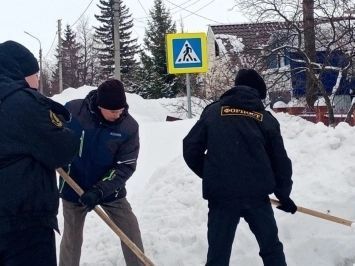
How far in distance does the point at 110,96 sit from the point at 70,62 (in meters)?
52.1

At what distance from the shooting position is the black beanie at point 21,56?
290 cm

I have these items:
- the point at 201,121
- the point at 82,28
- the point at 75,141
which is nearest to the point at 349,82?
the point at 201,121

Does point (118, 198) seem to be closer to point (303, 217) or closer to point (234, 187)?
point (234, 187)

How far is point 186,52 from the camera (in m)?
8.57

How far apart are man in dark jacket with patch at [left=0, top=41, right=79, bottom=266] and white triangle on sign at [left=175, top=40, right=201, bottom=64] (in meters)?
5.80

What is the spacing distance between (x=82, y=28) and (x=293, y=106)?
5181 cm

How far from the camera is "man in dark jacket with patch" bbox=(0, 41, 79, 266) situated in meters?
2.73

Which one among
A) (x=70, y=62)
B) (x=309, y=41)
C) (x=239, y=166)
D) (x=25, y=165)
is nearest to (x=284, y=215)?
(x=239, y=166)

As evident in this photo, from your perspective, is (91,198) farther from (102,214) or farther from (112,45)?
(112,45)

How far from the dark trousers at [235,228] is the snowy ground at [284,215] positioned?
101 centimetres

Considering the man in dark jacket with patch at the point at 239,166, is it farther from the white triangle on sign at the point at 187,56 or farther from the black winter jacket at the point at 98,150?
the white triangle on sign at the point at 187,56

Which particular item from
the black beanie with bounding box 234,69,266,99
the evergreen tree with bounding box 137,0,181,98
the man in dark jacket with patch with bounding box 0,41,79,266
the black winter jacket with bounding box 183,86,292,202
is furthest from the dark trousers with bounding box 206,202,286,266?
the evergreen tree with bounding box 137,0,181,98

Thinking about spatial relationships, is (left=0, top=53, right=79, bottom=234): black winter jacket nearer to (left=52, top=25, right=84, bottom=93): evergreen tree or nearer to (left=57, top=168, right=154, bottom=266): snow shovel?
(left=57, top=168, right=154, bottom=266): snow shovel

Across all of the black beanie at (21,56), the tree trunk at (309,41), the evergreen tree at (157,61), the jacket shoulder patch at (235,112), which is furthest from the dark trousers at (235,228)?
the evergreen tree at (157,61)
